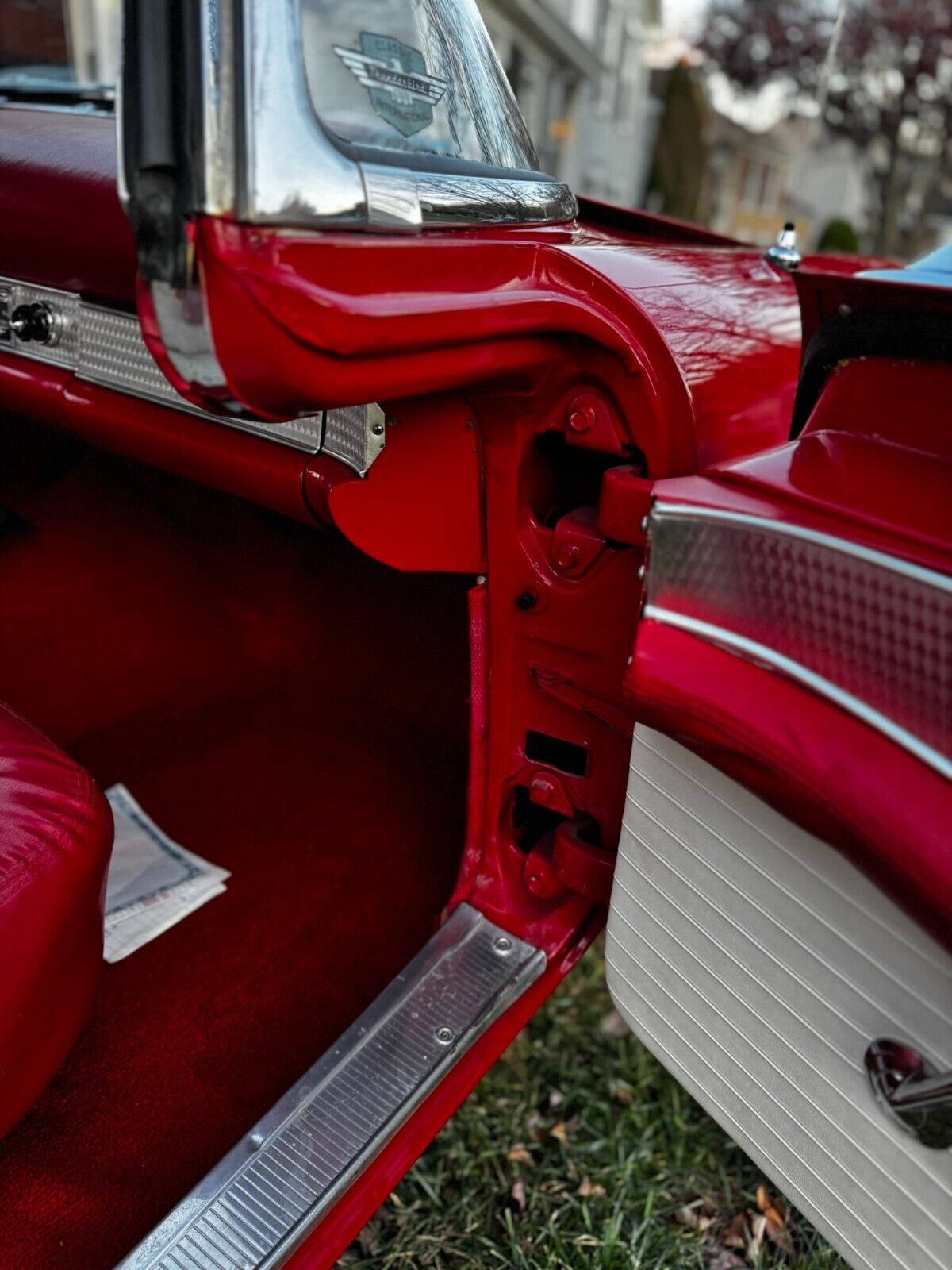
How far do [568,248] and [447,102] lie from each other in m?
0.23

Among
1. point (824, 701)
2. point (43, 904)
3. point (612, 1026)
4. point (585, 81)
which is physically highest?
point (585, 81)

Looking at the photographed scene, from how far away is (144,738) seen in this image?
86.2 inches

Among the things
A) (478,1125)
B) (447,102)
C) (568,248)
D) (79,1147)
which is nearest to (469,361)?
(568,248)

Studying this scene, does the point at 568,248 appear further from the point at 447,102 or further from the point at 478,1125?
the point at 478,1125

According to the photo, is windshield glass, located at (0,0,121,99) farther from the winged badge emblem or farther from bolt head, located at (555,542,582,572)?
bolt head, located at (555,542,582,572)

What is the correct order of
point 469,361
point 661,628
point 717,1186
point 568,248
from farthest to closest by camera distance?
1. point 717,1186
2. point 568,248
3. point 469,361
4. point 661,628

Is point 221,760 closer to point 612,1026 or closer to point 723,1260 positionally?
point 612,1026

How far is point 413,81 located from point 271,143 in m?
0.37

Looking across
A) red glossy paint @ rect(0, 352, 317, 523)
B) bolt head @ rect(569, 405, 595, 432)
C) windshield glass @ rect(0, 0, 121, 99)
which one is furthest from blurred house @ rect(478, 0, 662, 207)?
bolt head @ rect(569, 405, 595, 432)

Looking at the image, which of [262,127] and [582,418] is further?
[582,418]

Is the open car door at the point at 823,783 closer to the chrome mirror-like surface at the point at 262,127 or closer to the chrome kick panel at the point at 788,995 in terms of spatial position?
the chrome kick panel at the point at 788,995

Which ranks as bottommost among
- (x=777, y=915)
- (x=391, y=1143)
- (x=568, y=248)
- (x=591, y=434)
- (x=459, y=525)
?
(x=391, y=1143)

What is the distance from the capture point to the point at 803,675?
2.74ft

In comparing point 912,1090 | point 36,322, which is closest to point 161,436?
point 36,322
